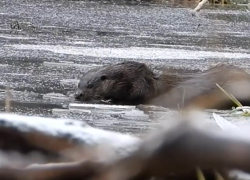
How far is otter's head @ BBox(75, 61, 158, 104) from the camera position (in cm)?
534

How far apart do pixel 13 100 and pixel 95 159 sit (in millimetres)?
3562

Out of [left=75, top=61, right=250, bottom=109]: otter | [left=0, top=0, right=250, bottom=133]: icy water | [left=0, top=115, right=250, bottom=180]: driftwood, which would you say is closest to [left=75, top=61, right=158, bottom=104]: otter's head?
[left=75, top=61, right=250, bottom=109]: otter

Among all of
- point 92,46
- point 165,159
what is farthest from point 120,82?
point 165,159

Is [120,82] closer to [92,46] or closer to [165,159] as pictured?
[92,46]

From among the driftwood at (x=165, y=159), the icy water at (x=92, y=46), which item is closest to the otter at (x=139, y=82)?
the icy water at (x=92, y=46)

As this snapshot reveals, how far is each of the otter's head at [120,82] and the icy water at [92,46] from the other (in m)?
0.17

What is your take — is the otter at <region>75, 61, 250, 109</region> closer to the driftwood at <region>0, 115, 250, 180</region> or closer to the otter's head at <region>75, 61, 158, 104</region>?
the otter's head at <region>75, 61, 158, 104</region>

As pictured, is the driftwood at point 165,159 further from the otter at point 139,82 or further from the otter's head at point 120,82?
the otter's head at point 120,82

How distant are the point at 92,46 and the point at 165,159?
24.9 feet

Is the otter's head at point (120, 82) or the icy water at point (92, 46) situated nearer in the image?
the icy water at point (92, 46)

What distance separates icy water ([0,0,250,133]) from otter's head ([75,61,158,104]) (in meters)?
0.17

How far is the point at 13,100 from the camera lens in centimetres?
436

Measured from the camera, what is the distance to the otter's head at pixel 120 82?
534 centimetres

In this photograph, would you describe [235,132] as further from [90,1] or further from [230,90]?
[90,1]
